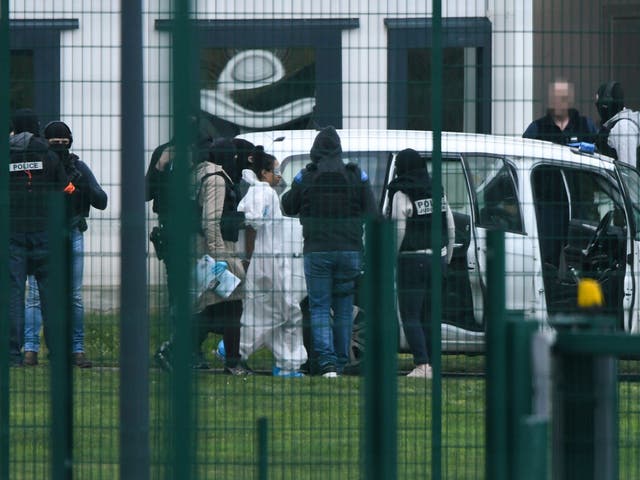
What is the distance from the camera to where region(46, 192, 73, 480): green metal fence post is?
180 inches

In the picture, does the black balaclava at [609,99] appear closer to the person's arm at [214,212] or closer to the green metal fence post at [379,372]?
the person's arm at [214,212]

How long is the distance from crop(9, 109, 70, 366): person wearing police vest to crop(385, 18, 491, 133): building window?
61.4 inches

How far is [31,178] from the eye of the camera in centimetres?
713

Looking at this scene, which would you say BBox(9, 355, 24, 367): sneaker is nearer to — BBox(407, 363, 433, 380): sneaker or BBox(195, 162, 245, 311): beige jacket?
BBox(195, 162, 245, 311): beige jacket

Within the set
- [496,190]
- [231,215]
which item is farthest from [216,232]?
[496,190]

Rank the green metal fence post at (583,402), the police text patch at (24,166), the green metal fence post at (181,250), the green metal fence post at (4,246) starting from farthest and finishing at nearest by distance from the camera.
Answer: the police text patch at (24,166), the green metal fence post at (4,246), the green metal fence post at (181,250), the green metal fence post at (583,402)

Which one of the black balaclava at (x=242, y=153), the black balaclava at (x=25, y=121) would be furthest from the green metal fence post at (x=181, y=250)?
the black balaclava at (x=25, y=121)

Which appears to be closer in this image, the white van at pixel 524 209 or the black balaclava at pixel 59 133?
the black balaclava at pixel 59 133

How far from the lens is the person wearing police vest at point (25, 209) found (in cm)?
648

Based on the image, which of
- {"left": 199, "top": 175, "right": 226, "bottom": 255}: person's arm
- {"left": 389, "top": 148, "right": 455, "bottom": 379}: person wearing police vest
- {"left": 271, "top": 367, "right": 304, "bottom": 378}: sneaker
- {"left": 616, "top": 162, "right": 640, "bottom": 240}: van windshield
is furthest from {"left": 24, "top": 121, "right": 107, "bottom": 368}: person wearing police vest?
{"left": 616, "top": 162, "right": 640, "bottom": 240}: van windshield

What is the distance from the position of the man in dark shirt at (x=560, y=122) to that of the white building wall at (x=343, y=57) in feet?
0.22

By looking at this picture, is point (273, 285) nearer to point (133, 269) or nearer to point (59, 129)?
point (59, 129)

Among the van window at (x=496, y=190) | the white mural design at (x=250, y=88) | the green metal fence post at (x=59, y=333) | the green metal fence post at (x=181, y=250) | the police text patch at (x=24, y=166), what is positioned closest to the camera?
the green metal fence post at (x=181, y=250)

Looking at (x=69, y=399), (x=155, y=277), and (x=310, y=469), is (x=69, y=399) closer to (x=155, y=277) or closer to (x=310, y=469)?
(x=155, y=277)
